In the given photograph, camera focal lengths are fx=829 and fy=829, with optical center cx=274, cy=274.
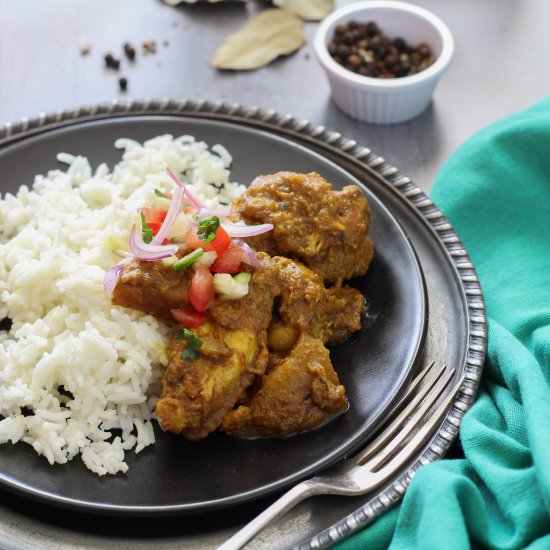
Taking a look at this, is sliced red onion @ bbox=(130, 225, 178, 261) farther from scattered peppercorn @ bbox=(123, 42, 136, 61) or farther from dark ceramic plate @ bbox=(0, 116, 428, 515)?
scattered peppercorn @ bbox=(123, 42, 136, 61)

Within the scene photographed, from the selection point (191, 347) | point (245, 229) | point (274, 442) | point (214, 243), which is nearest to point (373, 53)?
point (245, 229)

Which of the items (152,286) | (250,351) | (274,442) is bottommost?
(274,442)

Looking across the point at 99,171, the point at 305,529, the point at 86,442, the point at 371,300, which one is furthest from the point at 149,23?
the point at 305,529

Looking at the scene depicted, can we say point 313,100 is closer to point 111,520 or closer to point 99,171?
point 99,171

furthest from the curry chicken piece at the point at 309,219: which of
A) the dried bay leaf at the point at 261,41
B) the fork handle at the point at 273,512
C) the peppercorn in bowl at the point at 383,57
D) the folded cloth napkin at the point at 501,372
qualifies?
the dried bay leaf at the point at 261,41

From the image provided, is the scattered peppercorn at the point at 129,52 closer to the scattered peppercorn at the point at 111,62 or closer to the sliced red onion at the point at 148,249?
the scattered peppercorn at the point at 111,62

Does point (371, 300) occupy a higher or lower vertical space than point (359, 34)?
lower

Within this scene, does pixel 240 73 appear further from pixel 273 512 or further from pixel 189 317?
pixel 273 512
